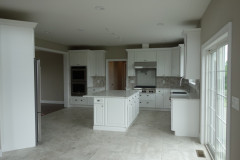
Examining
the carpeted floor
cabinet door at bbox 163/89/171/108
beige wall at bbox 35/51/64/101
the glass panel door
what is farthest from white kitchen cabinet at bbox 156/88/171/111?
beige wall at bbox 35/51/64/101

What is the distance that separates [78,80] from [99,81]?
1.00 metres

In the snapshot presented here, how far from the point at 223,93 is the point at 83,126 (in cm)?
359

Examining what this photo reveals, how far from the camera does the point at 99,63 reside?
796 centimetres

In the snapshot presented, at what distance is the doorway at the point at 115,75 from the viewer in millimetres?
8188

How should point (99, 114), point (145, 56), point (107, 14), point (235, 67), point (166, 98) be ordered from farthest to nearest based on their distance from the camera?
1. point (145, 56)
2. point (166, 98)
3. point (99, 114)
4. point (107, 14)
5. point (235, 67)

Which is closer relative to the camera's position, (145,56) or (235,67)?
(235,67)

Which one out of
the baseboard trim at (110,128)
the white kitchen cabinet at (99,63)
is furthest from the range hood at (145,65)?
the baseboard trim at (110,128)

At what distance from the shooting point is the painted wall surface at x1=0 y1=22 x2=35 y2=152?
333cm

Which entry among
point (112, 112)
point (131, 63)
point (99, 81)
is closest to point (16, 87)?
point (112, 112)

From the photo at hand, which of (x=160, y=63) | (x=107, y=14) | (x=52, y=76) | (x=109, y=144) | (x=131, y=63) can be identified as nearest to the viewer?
(x=107, y=14)

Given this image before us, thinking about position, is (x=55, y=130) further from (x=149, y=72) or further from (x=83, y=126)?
(x=149, y=72)

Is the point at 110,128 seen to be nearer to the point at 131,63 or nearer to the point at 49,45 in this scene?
the point at 131,63

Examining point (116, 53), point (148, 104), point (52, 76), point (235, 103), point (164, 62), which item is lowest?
point (148, 104)

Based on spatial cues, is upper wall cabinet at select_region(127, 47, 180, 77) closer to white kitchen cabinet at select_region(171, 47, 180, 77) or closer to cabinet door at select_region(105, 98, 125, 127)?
white kitchen cabinet at select_region(171, 47, 180, 77)
